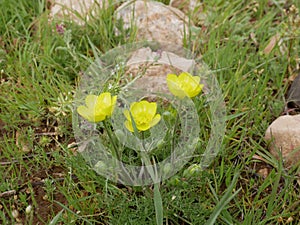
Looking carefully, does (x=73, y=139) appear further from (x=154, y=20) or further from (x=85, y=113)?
(x=154, y=20)

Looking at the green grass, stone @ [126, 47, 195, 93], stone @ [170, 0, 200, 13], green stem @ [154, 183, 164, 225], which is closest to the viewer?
green stem @ [154, 183, 164, 225]

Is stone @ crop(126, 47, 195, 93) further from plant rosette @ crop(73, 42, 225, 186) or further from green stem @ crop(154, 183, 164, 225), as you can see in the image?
green stem @ crop(154, 183, 164, 225)

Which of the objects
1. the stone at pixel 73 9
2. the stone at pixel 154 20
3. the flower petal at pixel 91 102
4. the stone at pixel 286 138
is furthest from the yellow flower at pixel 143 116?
the stone at pixel 73 9

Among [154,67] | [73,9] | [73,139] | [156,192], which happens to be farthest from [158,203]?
[73,9]

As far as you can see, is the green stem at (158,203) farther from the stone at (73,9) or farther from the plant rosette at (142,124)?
the stone at (73,9)

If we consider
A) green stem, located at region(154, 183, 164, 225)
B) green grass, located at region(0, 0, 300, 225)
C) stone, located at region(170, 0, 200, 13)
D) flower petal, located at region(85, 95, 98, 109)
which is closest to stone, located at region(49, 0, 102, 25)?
green grass, located at region(0, 0, 300, 225)

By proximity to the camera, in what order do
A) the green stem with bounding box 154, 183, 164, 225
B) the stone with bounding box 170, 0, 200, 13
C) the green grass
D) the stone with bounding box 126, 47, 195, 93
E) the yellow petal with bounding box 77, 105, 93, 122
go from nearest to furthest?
the green stem with bounding box 154, 183, 164, 225 → the yellow petal with bounding box 77, 105, 93, 122 → the green grass → the stone with bounding box 126, 47, 195, 93 → the stone with bounding box 170, 0, 200, 13

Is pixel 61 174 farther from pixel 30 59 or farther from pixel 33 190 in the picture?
pixel 30 59
